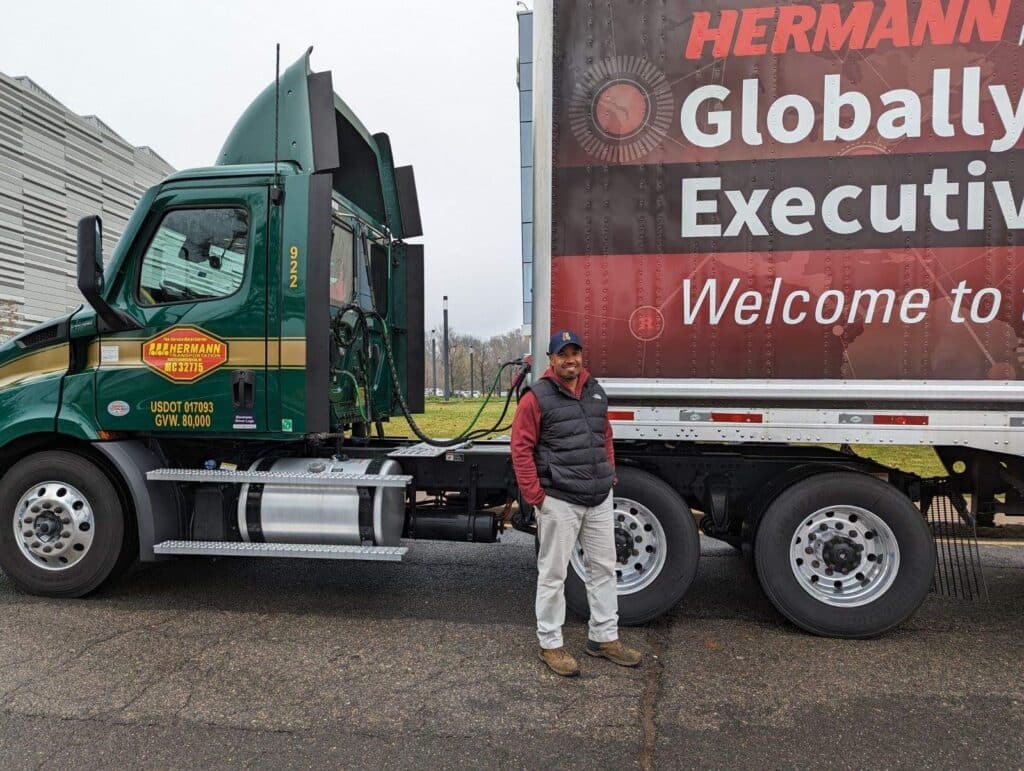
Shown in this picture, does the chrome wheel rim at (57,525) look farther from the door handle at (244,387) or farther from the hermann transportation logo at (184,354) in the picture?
the door handle at (244,387)

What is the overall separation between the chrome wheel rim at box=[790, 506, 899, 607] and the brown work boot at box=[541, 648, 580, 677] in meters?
1.48

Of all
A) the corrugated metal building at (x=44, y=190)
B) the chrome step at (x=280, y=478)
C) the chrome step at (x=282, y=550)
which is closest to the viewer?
the chrome step at (x=282, y=550)

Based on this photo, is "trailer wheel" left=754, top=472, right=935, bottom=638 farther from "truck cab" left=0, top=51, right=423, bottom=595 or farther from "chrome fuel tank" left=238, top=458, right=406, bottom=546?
"truck cab" left=0, top=51, right=423, bottom=595

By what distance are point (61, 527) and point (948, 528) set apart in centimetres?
581

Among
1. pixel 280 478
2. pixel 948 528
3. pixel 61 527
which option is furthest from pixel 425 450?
pixel 948 528

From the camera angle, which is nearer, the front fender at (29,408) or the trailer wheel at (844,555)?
the trailer wheel at (844,555)

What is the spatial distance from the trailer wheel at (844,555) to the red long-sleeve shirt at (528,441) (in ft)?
4.04

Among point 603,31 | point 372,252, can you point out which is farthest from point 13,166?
point 603,31

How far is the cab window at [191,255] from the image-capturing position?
4.54 meters

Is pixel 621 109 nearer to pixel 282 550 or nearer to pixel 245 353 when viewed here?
pixel 245 353

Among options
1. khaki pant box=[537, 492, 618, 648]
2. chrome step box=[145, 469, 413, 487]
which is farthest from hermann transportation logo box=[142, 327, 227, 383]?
khaki pant box=[537, 492, 618, 648]

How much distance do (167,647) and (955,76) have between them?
5388mm

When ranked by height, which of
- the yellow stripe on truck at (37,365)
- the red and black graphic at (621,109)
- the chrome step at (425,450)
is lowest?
the chrome step at (425,450)

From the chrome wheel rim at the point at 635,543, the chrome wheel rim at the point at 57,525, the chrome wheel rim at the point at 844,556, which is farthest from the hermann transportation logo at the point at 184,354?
the chrome wheel rim at the point at 844,556
